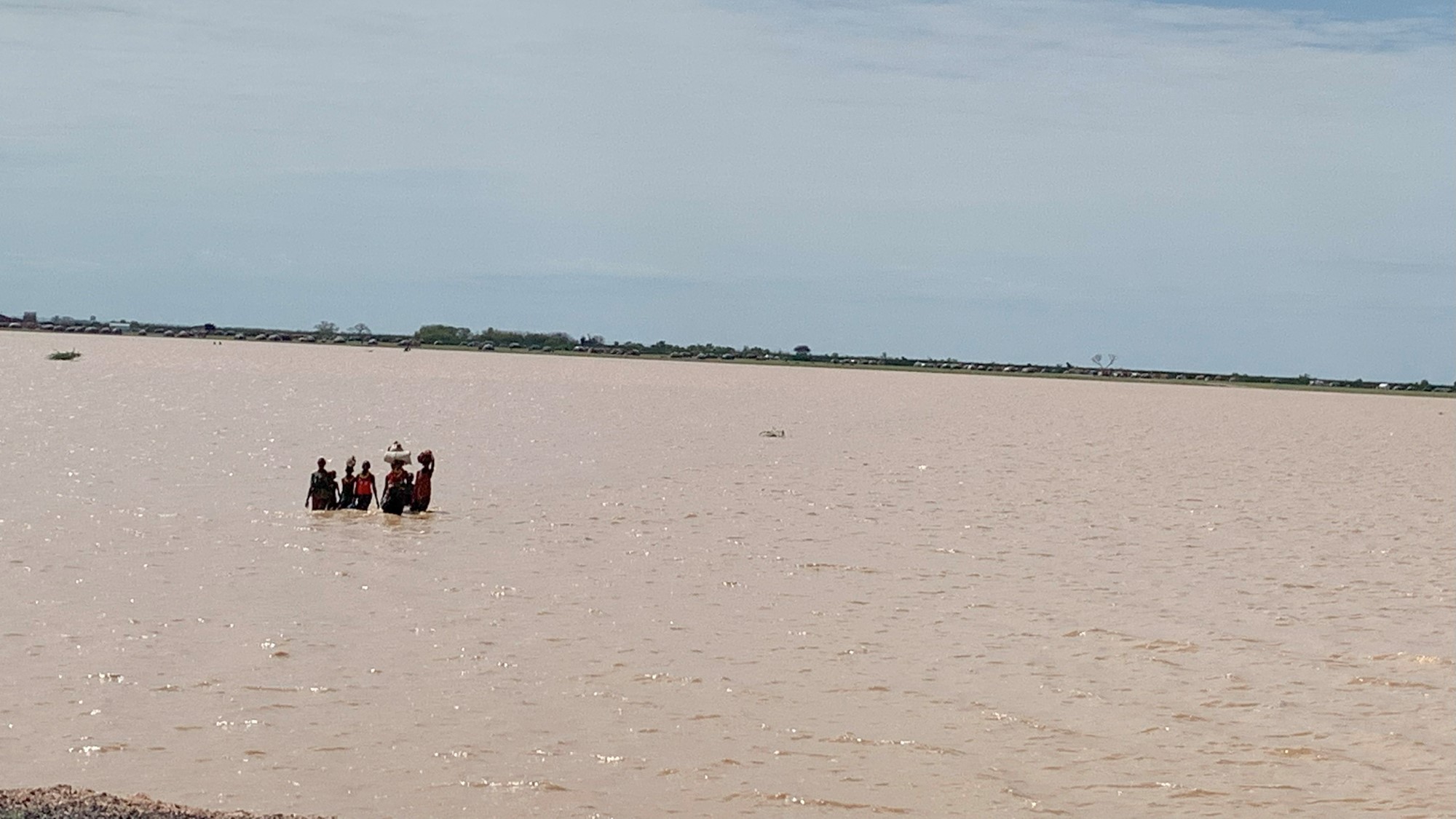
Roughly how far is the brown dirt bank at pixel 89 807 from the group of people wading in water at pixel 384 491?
1884cm

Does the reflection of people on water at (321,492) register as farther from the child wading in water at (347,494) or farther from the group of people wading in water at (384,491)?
the child wading in water at (347,494)

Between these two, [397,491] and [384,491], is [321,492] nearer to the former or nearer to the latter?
[384,491]

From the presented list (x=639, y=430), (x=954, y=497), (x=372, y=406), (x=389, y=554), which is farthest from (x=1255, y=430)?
(x=389, y=554)

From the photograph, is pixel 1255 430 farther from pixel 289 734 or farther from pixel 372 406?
pixel 289 734

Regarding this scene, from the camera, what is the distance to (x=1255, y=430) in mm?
86375

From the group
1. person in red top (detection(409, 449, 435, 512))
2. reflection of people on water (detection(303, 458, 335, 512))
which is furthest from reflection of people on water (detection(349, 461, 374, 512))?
person in red top (detection(409, 449, 435, 512))

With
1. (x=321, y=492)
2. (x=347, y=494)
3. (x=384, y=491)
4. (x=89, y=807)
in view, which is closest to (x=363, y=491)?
(x=347, y=494)

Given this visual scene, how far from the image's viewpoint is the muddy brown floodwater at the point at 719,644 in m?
13.5

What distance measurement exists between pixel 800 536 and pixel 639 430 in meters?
36.0

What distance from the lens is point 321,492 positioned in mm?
30922

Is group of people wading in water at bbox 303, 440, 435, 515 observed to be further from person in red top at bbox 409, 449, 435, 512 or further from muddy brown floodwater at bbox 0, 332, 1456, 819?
muddy brown floodwater at bbox 0, 332, 1456, 819

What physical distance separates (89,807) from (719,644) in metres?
9.52

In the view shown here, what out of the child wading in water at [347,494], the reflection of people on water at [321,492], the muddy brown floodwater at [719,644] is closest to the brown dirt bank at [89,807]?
the muddy brown floodwater at [719,644]

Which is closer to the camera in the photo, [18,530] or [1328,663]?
[1328,663]
